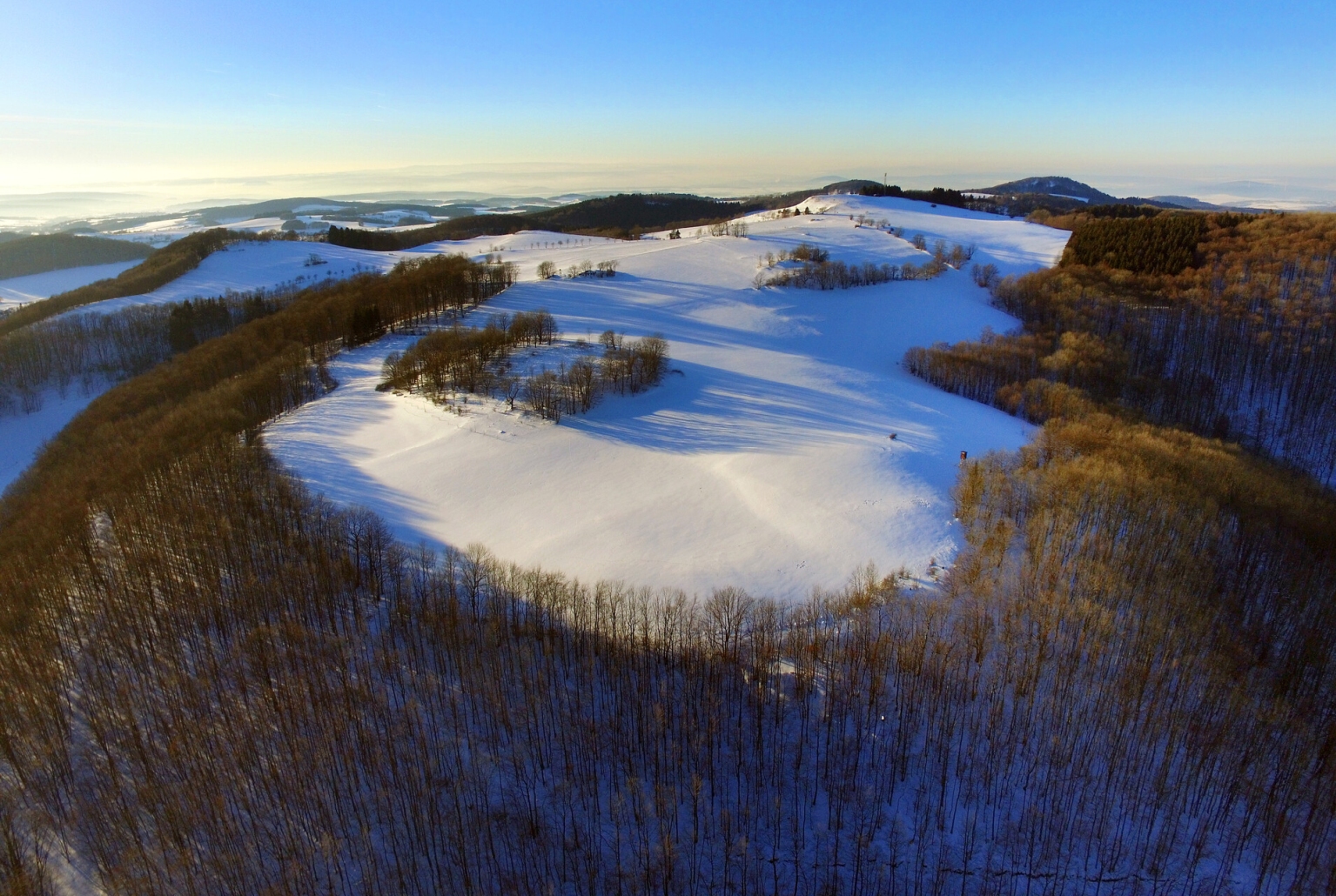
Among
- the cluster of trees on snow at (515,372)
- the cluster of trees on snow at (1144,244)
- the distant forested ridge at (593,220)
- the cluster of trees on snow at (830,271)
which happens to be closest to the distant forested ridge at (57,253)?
the distant forested ridge at (593,220)

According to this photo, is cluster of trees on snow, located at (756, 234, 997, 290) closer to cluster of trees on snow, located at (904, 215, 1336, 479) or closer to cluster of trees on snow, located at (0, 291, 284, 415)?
cluster of trees on snow, located at (904, 215, 1336, 479)

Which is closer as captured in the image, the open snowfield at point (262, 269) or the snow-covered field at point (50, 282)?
the open snowfield at point (262, 269)

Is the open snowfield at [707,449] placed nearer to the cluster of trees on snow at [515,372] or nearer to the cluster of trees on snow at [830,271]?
the cluster of trees on snow at [515,372]

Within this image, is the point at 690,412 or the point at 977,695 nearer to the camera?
the point at 977,695

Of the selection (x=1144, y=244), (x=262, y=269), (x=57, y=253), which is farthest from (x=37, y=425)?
(x=1144, y=244)

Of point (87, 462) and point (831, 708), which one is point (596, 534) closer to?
point (831, 708)

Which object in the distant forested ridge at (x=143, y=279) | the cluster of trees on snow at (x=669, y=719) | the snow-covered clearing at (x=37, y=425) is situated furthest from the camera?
the distant forested ridge at (x=143, y=279)

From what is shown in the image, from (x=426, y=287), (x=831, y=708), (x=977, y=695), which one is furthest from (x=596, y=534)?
(x=426, y=287)
